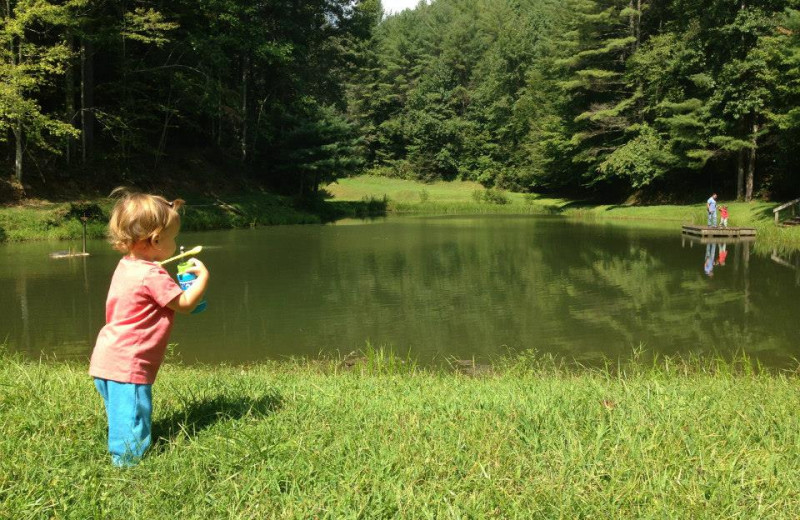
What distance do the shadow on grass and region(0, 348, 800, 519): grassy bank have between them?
15 mm

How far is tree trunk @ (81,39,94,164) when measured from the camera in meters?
22.7

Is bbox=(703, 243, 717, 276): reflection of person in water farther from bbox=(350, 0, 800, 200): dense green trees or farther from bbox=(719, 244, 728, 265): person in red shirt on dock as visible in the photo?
bbox=(350, 0, 800, 200): dense green trees

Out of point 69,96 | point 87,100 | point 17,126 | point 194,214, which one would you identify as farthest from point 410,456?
point 87,100

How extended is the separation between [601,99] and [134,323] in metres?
42.0

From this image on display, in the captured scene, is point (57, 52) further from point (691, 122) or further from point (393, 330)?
point (691, 122)

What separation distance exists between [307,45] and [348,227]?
13615 millimetres

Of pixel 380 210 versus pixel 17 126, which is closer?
pixel 17 126

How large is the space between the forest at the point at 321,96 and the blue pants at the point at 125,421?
1844cm

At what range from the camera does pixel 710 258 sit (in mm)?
16031

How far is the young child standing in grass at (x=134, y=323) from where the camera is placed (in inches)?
114

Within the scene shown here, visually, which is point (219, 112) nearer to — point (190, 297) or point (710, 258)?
point (710, 258)

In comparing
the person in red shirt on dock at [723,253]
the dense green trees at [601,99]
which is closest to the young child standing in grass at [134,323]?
the person in red shirt on dock at [723,253]

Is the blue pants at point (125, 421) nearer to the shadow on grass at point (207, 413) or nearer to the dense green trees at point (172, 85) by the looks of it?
the shadow on grass at point (207, 413)

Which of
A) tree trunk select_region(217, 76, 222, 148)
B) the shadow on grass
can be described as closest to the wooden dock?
tree trunk select_region(217, 76, 222, 148)
